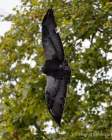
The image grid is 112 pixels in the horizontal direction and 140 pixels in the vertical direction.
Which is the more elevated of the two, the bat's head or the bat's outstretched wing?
the bat's head

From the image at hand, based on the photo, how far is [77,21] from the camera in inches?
488

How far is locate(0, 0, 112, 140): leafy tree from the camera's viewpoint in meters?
12.5

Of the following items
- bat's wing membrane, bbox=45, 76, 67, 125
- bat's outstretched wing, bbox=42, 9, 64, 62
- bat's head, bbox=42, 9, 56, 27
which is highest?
bat's head, bbox=42, 9, 56, 27

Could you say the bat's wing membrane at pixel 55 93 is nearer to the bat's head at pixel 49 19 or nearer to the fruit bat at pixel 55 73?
the fruit bat at pixel 55 73

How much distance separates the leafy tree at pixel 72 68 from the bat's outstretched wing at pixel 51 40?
17.2ft

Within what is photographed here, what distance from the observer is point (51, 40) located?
22.1 ft

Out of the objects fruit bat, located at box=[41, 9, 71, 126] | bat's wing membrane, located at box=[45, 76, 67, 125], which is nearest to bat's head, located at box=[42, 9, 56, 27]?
fruit bat, located at box=[41, 9, 71, 126]

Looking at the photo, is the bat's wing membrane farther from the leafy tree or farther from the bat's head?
the leafy tree

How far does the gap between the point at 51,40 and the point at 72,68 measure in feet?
19.5

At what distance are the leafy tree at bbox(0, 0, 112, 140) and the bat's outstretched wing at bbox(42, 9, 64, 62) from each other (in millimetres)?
5254

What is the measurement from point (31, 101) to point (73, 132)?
233 cm

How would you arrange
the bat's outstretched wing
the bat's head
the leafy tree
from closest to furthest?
the bat's outstretched wing, the bat's head, the leafy tree

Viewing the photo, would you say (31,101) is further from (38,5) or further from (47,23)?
(47,23)

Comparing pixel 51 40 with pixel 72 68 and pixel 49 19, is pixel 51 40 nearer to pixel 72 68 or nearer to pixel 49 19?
pixel 49 19
